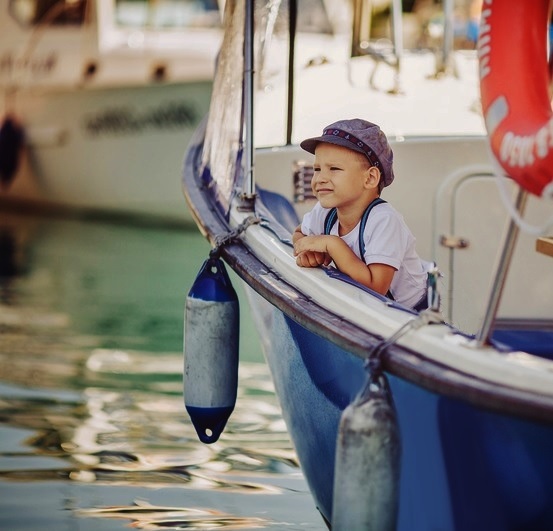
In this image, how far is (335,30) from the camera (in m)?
12.0

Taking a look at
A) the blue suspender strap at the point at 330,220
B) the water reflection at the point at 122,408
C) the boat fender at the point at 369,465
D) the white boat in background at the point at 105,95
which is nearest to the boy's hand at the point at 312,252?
the blue suspender strap at the point at 330,220

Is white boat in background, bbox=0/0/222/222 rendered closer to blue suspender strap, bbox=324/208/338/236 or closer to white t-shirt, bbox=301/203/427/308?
blue suspender strap, bbox=324/208/338/236

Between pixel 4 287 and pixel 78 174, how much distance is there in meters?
4.81

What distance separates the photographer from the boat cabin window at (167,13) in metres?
12.1

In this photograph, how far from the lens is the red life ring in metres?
2.46

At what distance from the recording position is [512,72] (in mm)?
2576

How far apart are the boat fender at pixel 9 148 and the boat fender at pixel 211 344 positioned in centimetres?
1021

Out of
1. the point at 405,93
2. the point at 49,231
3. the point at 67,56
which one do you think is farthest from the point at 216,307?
the point at 67,56

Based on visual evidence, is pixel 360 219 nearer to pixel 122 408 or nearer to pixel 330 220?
pixel 330 220

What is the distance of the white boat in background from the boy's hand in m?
8.55

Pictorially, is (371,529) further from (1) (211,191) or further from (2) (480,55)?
(1) (211,191)

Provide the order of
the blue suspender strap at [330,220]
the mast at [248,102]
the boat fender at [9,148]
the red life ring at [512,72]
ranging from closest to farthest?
the red life ring at [512,72], the blue suspender strap at [330,220], the mast at [248,102], the boat fender at [9,148]

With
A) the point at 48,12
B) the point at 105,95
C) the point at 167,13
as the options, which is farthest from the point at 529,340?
the point at 48,12

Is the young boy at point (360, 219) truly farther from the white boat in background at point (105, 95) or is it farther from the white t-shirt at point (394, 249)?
the white boat in background at point (105, 95)
